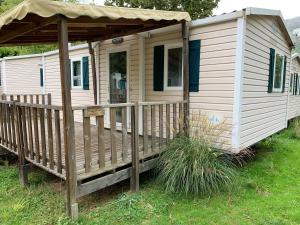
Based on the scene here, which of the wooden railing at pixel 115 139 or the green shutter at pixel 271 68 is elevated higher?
the green shutter at pixel 271 68

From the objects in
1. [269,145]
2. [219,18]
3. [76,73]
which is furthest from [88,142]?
[269,145]

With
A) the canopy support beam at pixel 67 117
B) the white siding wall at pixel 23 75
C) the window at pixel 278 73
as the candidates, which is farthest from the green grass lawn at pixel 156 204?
the white siding wall at pixel 23 75

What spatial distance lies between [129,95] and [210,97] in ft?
7.46

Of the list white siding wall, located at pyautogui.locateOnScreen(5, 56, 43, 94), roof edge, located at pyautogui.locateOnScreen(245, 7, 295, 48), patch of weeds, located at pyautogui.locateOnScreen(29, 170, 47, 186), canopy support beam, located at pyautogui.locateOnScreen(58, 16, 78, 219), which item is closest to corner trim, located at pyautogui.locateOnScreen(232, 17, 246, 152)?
roof edge, located at pyautogui.locateOnScreen(245, 7, 295, 48)

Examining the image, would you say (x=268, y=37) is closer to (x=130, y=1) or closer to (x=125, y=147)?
(x=125, y=147)

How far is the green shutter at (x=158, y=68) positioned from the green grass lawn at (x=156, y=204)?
2.06 meters

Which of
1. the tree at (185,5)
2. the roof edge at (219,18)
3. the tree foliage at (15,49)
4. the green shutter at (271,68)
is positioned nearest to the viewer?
the roof edge at (219,18)

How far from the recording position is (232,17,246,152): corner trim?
174 inches

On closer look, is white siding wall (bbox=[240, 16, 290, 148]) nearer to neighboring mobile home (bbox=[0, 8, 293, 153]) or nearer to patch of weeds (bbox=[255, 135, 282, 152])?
neighboring mobile home (bbox=[0, 8, 293, 153])

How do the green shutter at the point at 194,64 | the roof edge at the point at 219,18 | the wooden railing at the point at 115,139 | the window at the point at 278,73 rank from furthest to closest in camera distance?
the window at the point at 278,73 → the green shutter at the point at 194,64 → the roof edge at the point at 219,18 → the wooden railing at the point at 115,139

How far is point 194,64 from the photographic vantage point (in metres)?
5.07

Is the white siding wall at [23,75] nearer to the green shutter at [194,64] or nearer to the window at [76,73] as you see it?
the window at [76,73]

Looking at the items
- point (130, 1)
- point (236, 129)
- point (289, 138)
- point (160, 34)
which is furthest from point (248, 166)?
point (130, 1)

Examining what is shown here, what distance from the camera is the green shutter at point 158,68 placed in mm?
5652
